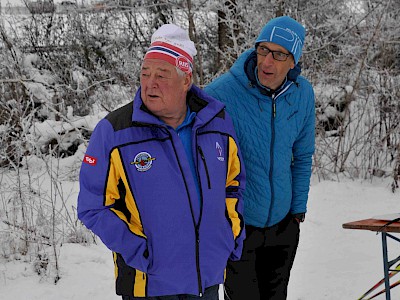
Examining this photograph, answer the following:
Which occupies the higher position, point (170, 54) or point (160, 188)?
point (170, 54)

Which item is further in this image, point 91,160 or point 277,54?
point 277,54

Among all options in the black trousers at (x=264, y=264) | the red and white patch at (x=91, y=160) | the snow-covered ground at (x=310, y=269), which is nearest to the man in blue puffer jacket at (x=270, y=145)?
the black trousers at (x=264, y=264)

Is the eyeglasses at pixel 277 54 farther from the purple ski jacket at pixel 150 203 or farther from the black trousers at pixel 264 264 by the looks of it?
the black trousers at pixel 264 264

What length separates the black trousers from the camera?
2.62 metres

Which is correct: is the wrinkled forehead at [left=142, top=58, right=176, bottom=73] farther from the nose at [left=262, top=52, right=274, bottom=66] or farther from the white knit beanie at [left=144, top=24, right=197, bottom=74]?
the nose at [left=262, top=52, right=274, bottom=66]

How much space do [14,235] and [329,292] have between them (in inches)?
105

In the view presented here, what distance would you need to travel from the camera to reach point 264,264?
2713 mm

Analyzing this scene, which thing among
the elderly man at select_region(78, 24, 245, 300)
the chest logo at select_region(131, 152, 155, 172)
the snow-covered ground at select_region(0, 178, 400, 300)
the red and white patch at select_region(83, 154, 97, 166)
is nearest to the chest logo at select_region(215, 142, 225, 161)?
the elderly man at select_region(78, 24, 245, 300)

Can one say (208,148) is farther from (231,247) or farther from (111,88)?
(111,88)

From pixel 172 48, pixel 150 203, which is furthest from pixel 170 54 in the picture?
pixel 150 203

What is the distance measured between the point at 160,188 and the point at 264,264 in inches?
39.5

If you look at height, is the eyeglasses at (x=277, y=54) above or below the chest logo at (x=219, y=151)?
above

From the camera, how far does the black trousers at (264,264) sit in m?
2.62

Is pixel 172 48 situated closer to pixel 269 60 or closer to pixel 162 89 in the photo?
pixel 162 89
